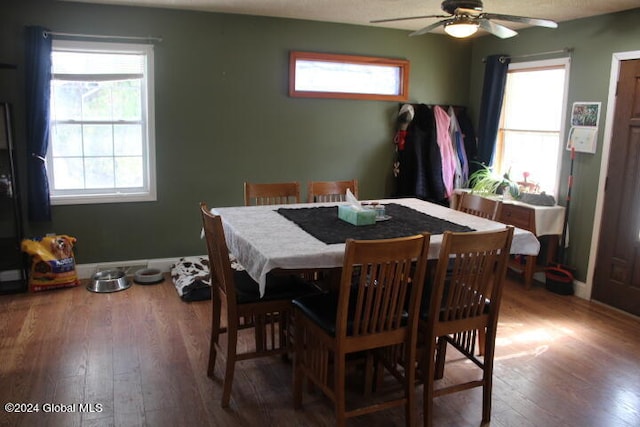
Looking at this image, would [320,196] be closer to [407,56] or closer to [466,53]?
[407,56]

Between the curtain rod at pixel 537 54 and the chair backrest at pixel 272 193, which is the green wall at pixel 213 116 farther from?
the chair backrest at pixel 272 193

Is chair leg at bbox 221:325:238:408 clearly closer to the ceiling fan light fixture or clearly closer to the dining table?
the dining table

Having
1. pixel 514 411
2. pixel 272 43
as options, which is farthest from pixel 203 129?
pixel 514 411

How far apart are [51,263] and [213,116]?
70.4 inches

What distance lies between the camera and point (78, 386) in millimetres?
2758

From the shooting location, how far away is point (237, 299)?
8.59ft

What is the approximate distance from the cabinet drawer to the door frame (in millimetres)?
467

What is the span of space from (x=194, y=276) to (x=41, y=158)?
4.95 feet

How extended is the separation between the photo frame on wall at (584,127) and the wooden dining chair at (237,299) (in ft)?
9.05

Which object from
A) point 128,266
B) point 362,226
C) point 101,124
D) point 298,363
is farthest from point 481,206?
point 101,124

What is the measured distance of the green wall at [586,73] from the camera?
159 inches

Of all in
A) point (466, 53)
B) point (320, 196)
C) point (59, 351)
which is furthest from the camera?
point (466, 53)

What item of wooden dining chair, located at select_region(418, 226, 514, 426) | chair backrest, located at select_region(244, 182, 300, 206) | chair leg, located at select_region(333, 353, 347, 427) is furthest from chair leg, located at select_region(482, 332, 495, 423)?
chair backrest, located at select_region(244, 182, 300, 206)

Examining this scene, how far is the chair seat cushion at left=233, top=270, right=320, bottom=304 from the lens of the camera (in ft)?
8.70
